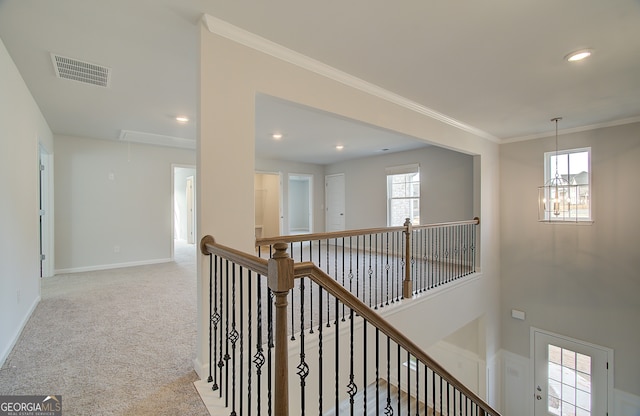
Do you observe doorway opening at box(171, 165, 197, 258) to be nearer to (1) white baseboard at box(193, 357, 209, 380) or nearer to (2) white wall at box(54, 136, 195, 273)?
(2) white wall at box(54, 136, 195, 273)

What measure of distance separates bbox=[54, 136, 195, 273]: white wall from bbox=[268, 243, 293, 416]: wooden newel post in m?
5.26

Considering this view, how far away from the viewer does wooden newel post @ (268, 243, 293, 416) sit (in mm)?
1053

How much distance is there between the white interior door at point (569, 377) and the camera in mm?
4297

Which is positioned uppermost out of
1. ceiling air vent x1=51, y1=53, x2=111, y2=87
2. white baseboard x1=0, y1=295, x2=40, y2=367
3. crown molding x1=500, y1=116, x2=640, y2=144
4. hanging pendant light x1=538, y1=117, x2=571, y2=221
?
ceiling air vent x1=51, y1=53, x2=111, y2=87

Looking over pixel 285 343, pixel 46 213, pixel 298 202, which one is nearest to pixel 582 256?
pixel 285 343

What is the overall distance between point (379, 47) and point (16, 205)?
130 inches

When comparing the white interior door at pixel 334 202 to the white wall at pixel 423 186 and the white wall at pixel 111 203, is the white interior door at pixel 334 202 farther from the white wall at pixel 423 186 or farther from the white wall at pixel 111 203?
the white wall at pixel 111 203

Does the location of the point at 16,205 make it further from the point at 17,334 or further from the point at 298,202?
the point at 298,202

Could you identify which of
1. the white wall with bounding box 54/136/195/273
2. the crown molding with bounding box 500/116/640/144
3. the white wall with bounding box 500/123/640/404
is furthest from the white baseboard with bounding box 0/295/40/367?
the crown molding with bounding box 500/116/640/144

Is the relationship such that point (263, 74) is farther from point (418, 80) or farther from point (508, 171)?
point (508, 171)

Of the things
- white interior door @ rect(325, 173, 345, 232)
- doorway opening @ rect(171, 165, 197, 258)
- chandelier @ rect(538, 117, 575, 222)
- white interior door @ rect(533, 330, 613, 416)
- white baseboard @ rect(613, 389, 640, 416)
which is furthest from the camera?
doorway opening @ rect(171, 165, 197, 258)

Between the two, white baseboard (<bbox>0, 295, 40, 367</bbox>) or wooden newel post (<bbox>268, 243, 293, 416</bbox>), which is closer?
wooden newel post (<bbox>268, 243, 293, 416</bbox>)

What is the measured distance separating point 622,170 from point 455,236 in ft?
8.04

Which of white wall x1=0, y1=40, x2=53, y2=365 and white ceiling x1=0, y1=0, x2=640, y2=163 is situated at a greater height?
white ceiling x1=0, y1=0, x2=640, y2=163
